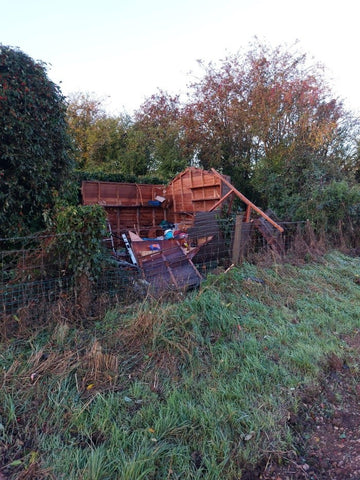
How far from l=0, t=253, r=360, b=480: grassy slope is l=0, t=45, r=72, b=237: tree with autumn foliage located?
2285 millimetres

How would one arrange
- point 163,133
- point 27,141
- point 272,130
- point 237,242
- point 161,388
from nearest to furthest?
1. point 161,388
2. point 27,141
3. point 237,242
4. point 272,130
5. point 163,133

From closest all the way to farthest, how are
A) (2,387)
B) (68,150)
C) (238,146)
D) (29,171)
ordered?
(2,387), (29,171), (68,150), (238,146)

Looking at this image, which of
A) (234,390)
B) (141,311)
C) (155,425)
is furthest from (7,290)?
(234,390)

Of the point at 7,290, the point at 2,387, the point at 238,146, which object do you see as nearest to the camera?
the point at 2,387

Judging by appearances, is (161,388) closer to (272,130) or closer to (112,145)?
(272,130)

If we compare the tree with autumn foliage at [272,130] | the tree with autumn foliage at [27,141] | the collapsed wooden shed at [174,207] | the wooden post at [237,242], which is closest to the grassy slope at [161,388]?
the wooden post at [237,242]

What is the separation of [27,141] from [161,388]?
397 centimetres

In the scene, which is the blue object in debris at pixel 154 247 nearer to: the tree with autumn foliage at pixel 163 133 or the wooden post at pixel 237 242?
the wooden post at pixel 237 242

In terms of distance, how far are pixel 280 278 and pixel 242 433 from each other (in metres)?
3.74

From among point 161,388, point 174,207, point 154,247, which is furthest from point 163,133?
point 161,388

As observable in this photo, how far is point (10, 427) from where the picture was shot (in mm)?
2311

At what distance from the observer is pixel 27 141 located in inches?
181

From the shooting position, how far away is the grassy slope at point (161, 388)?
2.11 meters

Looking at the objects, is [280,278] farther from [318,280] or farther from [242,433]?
[242,433]
